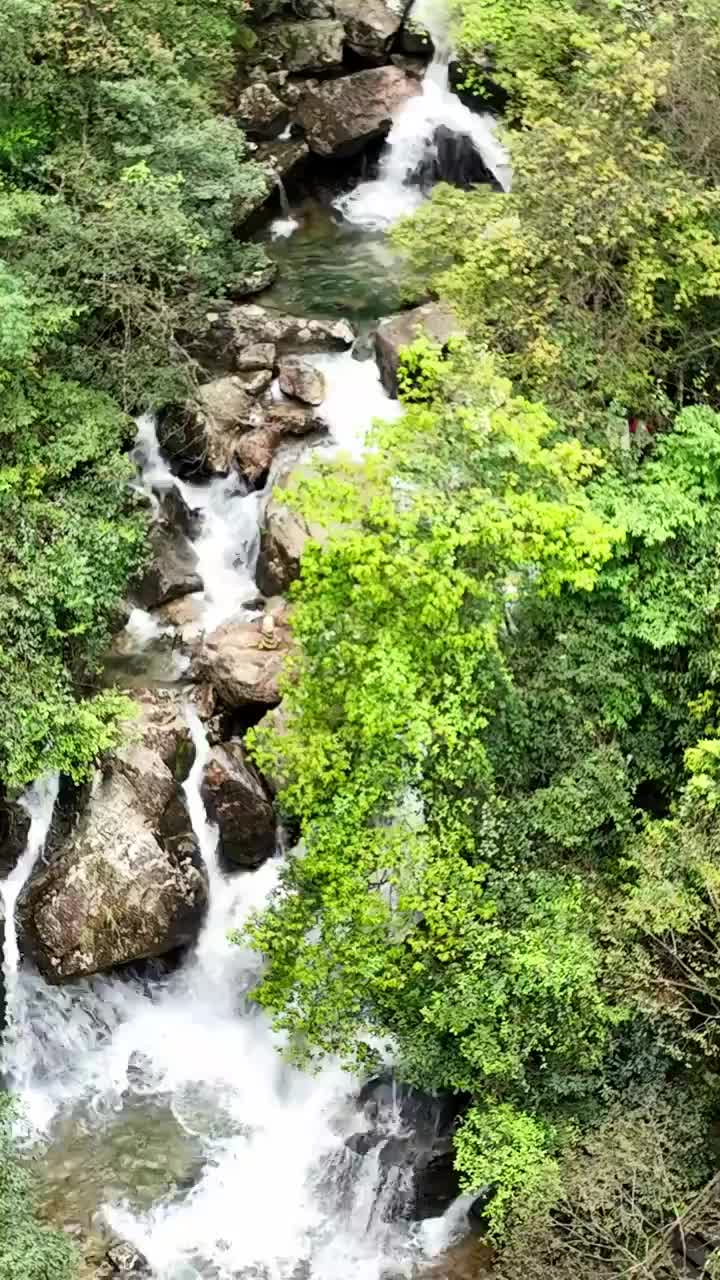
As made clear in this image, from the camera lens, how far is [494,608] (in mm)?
13133

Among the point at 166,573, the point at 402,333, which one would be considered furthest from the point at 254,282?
the point at 166,573

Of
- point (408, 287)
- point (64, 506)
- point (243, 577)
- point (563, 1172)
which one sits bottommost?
point (563, 1172)

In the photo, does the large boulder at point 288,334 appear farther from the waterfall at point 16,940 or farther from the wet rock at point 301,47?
the waterfall at point 16,940

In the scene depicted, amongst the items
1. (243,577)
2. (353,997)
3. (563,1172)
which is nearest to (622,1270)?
(563,1172)

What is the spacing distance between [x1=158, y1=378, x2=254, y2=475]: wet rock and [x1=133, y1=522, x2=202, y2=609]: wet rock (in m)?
1.37

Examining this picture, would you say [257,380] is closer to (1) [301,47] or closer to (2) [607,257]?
(2) [607,257]

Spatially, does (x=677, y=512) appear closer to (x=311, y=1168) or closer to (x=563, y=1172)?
(x=563, y=1172)

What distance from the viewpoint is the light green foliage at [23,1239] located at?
38.8 feet

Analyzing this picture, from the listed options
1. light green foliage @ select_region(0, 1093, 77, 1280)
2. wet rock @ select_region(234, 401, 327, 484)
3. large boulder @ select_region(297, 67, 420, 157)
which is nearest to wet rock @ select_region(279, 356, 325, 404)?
wet rock @ select_region(234, 401, 327, 484)

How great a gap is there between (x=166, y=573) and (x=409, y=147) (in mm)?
12243

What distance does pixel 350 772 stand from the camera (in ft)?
42.9

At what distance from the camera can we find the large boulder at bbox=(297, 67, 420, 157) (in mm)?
24375

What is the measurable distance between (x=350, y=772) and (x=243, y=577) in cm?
621

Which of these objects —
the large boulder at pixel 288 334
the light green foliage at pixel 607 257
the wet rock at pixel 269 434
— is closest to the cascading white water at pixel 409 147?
the large boulder at pixel 288 334
